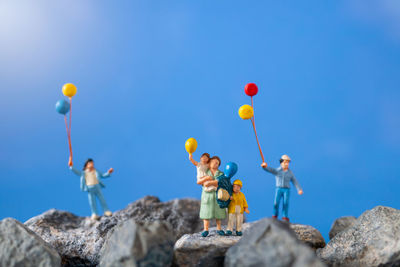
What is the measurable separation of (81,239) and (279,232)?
342cm

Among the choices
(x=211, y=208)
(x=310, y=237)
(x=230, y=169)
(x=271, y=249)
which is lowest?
(x=271, y=249)

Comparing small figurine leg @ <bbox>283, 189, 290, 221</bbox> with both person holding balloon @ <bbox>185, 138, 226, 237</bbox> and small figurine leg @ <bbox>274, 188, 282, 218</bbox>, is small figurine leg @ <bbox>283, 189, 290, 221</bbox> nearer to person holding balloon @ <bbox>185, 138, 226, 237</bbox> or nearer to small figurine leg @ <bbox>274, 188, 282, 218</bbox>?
small figurine leg @ <bbox>274, 188, 282, 218</bbox>

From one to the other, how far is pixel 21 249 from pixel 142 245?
1.44 meters

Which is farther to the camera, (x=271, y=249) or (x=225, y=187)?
(x=225, y=187)

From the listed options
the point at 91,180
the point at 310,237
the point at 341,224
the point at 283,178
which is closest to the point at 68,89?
the point at 91,180

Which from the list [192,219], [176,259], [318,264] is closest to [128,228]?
[176,259]

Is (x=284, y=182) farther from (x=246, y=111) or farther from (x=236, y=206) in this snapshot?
(x=246, y=111)

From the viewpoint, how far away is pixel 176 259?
5.51 metres

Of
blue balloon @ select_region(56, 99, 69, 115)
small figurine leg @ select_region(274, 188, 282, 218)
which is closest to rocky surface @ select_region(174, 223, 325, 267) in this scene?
small figurine leg @ select_region(274, 188, 282, 218)

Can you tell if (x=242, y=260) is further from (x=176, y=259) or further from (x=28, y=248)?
(x=28, y=248)

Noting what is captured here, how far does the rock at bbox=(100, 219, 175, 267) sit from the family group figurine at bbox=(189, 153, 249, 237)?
1.06m

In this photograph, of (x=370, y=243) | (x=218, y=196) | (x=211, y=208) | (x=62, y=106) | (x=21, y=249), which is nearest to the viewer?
(x=21, y=249)

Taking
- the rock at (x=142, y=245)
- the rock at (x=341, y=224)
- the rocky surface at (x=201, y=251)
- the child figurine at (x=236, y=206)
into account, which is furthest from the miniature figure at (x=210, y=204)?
the rock at (x=341, y=224)

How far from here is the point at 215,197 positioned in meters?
5.95
